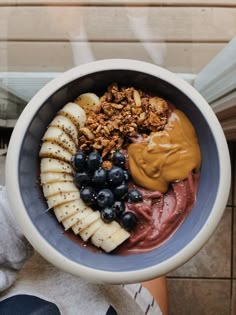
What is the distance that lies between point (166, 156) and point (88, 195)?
0.31 feet

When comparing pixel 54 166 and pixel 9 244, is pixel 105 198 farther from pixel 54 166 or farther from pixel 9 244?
pixel 9 244

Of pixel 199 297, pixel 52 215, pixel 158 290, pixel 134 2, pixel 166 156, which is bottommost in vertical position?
pixel 199 297

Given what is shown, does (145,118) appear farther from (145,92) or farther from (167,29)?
(167,29)

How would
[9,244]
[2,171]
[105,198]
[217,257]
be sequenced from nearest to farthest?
[105,198] → [9,244] → [2,171] → [217,257]

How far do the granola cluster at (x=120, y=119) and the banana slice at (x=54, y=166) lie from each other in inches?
1.1

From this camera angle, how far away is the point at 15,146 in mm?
607

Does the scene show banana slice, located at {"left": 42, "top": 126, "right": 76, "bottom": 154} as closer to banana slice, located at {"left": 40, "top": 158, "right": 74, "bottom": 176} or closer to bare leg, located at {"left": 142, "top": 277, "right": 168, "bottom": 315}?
banana slice, located at {"left": 40, "top": 158, "right": 74, "bottom": 176}

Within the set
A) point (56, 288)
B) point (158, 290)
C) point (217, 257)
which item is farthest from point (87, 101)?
point (217, 257)

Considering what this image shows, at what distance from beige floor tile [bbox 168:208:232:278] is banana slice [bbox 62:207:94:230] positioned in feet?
2.18

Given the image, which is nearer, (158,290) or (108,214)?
(108,214)

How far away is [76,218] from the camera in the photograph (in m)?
0.63

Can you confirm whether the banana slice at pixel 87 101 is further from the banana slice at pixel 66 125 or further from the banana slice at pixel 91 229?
the banana slice at pixel 91 229

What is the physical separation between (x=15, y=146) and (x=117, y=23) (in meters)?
0.45

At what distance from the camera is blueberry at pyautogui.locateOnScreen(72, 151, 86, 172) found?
627 millimetres
